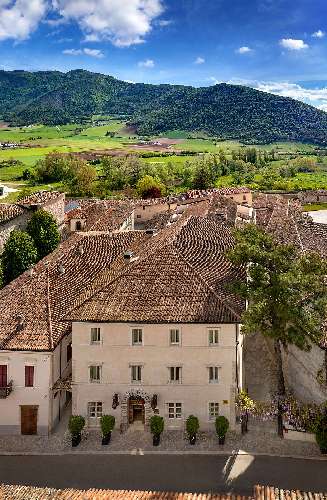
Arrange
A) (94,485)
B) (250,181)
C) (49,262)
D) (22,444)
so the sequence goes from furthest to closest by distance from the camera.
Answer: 1. (250,181)
2. (49,262)
3. (22,444)
4. (94,485)

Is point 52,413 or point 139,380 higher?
point 139,380

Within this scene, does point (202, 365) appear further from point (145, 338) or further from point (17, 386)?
point (17, 386)

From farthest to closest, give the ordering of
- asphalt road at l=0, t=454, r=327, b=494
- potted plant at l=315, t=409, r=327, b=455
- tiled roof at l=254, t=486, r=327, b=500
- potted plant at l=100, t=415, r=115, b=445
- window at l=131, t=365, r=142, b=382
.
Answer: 1. window at l=131, t=365, r=142, b=382
2. potted plant at l=100, t=415, r=115, b=445
3. potted plant at l=315, t=409, r=327, b=455
4. asphalt road at l=0, t=454, r=327, b=494
5. tiled roof at l=254, t=486, r=327, b=500

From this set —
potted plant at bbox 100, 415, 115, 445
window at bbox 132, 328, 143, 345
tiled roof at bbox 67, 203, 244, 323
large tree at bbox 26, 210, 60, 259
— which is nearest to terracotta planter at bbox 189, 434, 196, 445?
potted plant at bbox 100, 415, 115, 445

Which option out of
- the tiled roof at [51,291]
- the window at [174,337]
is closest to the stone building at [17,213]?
the tiled roof at [51,291]

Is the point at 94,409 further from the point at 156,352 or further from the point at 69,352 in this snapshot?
the point at 156,352

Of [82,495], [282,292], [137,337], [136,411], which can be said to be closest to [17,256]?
[137,337]

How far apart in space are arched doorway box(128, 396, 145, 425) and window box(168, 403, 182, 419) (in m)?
1.94

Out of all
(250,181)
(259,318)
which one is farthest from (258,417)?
(250,181)

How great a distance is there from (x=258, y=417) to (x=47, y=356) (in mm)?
15811

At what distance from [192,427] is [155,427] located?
253 centimetres

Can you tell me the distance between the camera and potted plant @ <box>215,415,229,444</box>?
3594cm

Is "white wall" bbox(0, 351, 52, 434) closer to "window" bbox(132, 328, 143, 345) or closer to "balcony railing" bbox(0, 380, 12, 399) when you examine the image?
"balcony railing" bbox(0, 380, 12, 399)

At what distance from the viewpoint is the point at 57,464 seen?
113 feet
